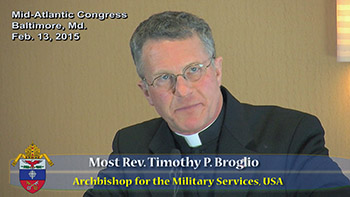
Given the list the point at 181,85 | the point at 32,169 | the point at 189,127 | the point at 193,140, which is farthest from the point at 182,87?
the point at 32,169

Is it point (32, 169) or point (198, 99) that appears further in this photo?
point (32, 169)

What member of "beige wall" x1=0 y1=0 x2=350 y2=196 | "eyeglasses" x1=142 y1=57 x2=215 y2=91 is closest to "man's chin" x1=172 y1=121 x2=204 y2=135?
"eyeglasses" x1=142 y1=57 x2=215 y2=91

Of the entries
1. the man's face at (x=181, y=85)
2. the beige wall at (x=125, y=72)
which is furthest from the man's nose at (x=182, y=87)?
the beige wall at (x=125, y=72)

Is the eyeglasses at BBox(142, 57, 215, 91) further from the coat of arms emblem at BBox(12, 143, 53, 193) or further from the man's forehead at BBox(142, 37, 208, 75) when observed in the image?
the coat of arms emblem at BBox(12, 143, 53, 193)

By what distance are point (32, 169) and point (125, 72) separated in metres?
0.75

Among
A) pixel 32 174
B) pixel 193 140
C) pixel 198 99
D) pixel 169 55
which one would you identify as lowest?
pixel 32 174

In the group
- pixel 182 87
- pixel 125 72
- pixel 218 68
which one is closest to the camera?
pixel 182 87

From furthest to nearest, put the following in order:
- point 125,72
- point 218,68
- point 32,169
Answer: point 125,72 → point 32,169 → point 218,68

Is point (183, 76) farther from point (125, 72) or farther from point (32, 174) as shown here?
point (32, 174)

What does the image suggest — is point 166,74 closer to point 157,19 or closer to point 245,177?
point 157,19

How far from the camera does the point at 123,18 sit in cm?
316

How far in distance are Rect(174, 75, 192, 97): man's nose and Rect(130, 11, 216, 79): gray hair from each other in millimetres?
119

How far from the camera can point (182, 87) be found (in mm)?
1545

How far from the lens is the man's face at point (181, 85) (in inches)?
61.2
